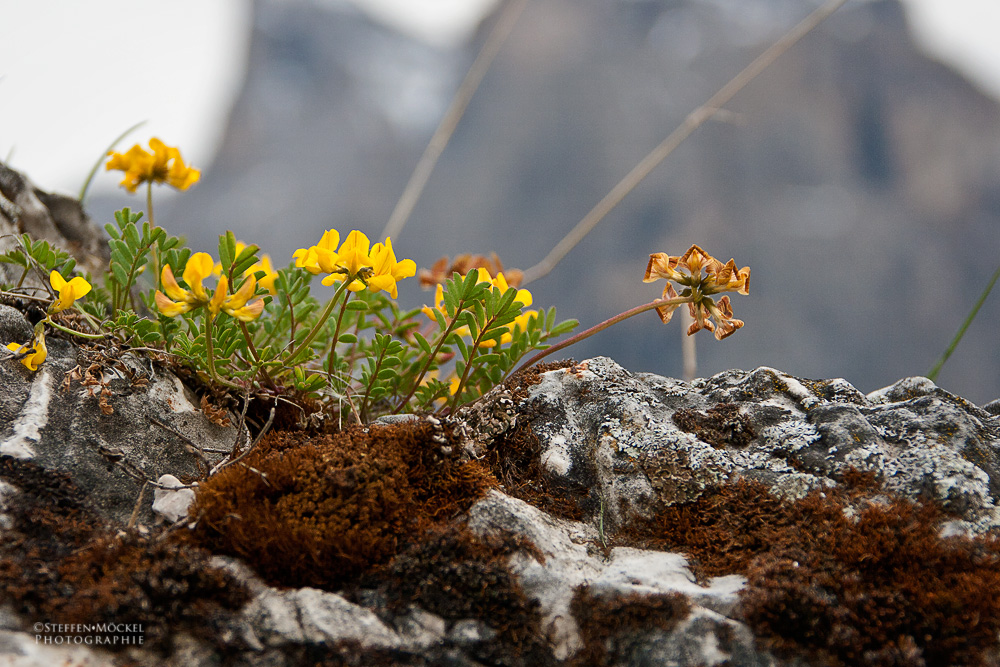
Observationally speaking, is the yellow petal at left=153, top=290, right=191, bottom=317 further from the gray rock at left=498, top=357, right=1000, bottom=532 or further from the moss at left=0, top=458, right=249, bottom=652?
the gray rock at left=498, top=357, right=1000, bottom=532

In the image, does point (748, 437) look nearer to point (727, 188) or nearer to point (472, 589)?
point (472, 589)

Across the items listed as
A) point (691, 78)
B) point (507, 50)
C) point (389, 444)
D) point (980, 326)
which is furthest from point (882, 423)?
point (507, 50)

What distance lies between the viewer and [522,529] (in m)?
1.63

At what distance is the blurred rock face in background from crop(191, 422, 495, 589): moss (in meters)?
38.1

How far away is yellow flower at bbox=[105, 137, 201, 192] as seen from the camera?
99.0 inches

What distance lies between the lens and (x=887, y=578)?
1.47m

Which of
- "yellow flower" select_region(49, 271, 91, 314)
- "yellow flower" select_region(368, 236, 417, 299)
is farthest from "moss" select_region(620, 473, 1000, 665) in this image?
"yellow flower" select_region(49, 271, 91, 314)

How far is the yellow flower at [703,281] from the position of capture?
2016mm

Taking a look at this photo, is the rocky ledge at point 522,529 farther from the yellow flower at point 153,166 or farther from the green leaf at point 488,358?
the yellow flower at point 153,166

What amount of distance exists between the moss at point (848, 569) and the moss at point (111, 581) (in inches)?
45.2

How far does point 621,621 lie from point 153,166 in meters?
2.52

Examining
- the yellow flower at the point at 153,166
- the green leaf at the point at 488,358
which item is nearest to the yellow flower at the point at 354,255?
the green leaf at the point at 488,358

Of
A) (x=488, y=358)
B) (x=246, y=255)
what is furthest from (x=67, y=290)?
(x=488, y=358)

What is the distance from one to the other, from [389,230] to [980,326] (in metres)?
55.4
